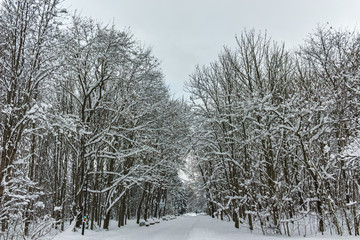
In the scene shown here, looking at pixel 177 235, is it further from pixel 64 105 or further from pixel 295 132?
pixel 64 105

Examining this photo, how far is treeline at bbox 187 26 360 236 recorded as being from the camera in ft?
29.1

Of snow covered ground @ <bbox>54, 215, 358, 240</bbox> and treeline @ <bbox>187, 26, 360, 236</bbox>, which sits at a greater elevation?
treeline @ <bbox>187, 26, 360, 236</bbox>

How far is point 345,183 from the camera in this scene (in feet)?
28.7

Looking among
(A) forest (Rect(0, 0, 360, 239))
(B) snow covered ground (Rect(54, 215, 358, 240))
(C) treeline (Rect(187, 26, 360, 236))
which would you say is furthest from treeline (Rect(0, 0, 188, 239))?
(C) treeline (Rect(187, 26, 360, 236))

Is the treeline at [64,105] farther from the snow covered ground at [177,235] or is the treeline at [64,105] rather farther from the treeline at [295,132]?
the treeline at [295,132]

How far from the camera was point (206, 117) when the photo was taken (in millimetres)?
17438

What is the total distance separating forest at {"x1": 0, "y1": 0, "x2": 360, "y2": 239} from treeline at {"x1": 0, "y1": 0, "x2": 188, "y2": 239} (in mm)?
80

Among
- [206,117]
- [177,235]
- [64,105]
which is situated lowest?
[177,235]

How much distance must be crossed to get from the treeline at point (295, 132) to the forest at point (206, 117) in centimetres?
8

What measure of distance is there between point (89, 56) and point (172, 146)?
8.41 metres

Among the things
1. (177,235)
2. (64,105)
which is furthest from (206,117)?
(64,105)

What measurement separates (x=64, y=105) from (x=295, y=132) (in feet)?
50.6

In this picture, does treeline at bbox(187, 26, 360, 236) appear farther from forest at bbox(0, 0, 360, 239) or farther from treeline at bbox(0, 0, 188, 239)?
treeline at bbox(0, 0, 188, 239)

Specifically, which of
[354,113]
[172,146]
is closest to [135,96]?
[172,146]
